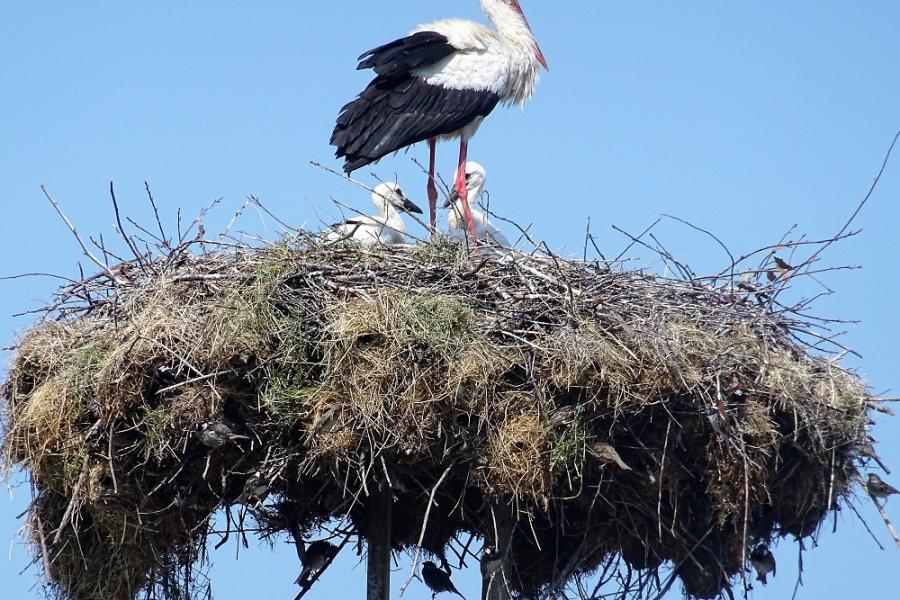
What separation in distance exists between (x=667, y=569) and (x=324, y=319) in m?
2.40

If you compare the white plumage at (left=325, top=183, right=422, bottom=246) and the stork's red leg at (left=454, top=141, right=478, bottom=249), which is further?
the stork's red leg at (left=454, top=141, right=478, bottom=249)

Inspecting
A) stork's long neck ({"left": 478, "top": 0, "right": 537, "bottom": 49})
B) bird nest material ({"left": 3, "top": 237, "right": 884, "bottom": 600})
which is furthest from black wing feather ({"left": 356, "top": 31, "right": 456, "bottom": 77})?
bird nest material ({"left": 3, "top": 237, "right": 884, "bottom": 600})

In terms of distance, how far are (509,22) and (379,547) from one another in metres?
4.01

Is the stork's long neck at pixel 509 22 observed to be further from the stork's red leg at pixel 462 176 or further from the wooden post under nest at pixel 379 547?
the wooden post under nest at pixel 379 547

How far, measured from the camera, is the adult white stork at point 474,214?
984cm

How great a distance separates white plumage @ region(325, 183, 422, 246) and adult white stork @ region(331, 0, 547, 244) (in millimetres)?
253

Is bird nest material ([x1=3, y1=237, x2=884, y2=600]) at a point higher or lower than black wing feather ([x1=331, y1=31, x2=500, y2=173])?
lower

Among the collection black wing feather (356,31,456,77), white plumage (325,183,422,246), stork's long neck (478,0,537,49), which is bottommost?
white plumage (325,183,422,246)

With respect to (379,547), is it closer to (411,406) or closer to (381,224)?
(411,406)

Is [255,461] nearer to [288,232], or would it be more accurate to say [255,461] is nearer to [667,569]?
[288,232]

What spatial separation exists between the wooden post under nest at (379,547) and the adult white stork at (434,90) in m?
1.83

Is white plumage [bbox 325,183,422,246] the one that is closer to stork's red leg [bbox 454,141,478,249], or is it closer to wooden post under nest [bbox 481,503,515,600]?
stork's red leg [bbox 454,141,478,249]

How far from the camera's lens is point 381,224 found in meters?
8.96

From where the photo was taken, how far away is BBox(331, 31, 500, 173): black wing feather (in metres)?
9.33
